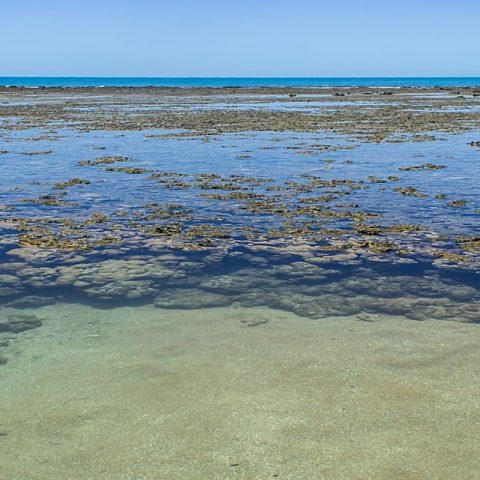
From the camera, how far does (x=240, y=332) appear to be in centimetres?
967

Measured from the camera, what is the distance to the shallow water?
642 centimetres

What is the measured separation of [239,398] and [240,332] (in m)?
2.24

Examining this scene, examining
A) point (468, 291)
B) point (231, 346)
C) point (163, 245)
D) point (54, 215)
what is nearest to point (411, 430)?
point (231, 346)

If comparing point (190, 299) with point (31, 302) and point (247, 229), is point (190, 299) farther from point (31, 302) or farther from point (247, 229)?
point (247, 229)

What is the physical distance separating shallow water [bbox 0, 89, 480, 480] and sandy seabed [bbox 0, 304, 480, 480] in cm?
3

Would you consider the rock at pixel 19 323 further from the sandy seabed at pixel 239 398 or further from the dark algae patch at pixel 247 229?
the sandy seabed at pixel 239 398

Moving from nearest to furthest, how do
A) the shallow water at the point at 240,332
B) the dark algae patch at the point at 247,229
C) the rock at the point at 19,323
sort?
the shallow water at the point at 240,332 → the rock at the point at 19,323 → the dark algae patch at the point at 247,229

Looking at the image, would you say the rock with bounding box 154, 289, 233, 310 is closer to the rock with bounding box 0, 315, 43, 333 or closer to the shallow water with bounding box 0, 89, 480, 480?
the shallow water with bounding box 0, 89, 480, 480

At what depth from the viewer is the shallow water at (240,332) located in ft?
21.1

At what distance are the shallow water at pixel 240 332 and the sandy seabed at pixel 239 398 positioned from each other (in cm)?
3

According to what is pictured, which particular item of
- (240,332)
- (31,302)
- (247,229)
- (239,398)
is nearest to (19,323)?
(31,302)

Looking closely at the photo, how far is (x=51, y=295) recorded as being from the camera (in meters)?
11.5

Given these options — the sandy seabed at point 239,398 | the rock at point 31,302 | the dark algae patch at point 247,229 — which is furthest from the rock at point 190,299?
the rock at point 31,302

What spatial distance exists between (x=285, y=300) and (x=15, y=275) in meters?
5.92
